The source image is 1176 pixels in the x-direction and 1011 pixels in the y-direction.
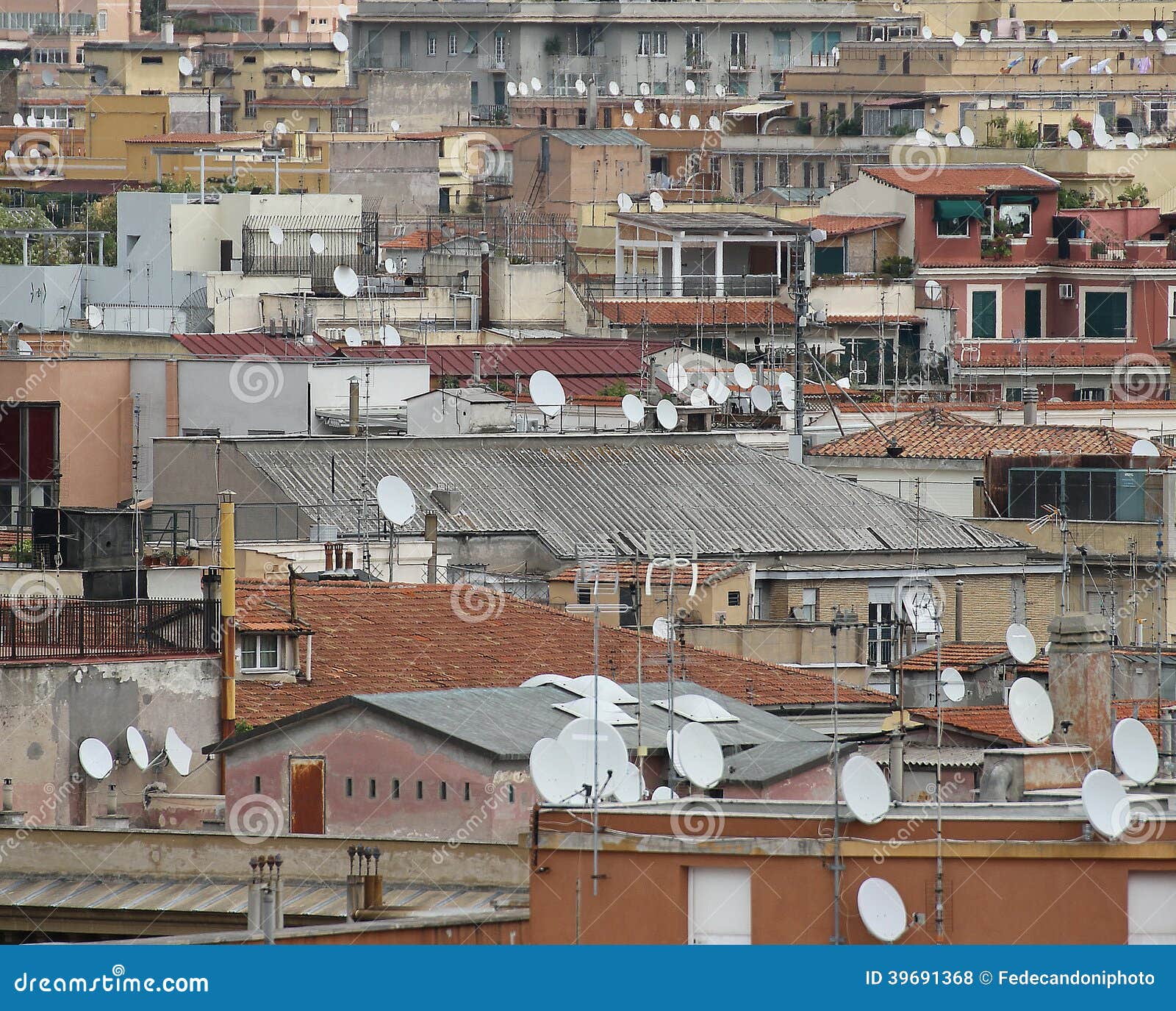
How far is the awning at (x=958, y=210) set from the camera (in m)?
69.5

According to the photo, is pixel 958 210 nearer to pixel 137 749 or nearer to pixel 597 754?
pixel 137 749

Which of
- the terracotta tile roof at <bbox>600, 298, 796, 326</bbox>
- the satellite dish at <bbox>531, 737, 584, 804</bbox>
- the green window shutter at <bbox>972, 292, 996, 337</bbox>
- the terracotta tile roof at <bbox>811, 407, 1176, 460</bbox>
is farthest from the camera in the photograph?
the green window shutter at <bbox>972, 292, 996, 337</bbox>

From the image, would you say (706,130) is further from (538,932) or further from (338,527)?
(538,932)

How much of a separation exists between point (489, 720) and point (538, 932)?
19.0 ft

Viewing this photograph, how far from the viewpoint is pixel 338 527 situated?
3972cm

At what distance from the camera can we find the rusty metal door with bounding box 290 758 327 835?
26.0 metres

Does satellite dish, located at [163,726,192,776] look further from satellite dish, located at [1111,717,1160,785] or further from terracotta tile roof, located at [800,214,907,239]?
terracotta tile roof, located at [800,214,907,239]

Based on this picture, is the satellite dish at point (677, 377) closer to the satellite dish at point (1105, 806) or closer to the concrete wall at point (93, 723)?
the concrete wall at point (93, 723)

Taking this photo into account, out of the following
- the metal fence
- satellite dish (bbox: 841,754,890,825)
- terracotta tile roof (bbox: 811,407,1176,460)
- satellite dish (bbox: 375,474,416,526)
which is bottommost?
terracotta tile roof (bbox: 811,407,1176,460)

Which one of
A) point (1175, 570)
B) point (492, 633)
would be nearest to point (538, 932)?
point (492, 633)

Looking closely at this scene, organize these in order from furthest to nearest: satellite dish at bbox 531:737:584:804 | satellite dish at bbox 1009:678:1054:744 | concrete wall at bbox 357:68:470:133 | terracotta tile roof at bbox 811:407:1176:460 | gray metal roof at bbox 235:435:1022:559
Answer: concrete wall at bbox 357:68:470:133 < terracotta tile roof at bbox 811:407:1176:460 < gray metal roof at bbox 235:435:1022:559 < satellite dish at bbox 1009:678:1054:744 < satellite dish at bbox 531:737:584:804

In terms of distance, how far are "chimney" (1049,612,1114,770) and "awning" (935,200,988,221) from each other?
4609 cm

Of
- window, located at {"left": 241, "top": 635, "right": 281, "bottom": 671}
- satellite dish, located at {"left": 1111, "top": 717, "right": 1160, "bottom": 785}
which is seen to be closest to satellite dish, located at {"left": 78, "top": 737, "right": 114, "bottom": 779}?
window, located at {"left": 241, "top": 635, "right": 281, "bottom": 671}

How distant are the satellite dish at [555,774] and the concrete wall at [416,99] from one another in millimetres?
86232
